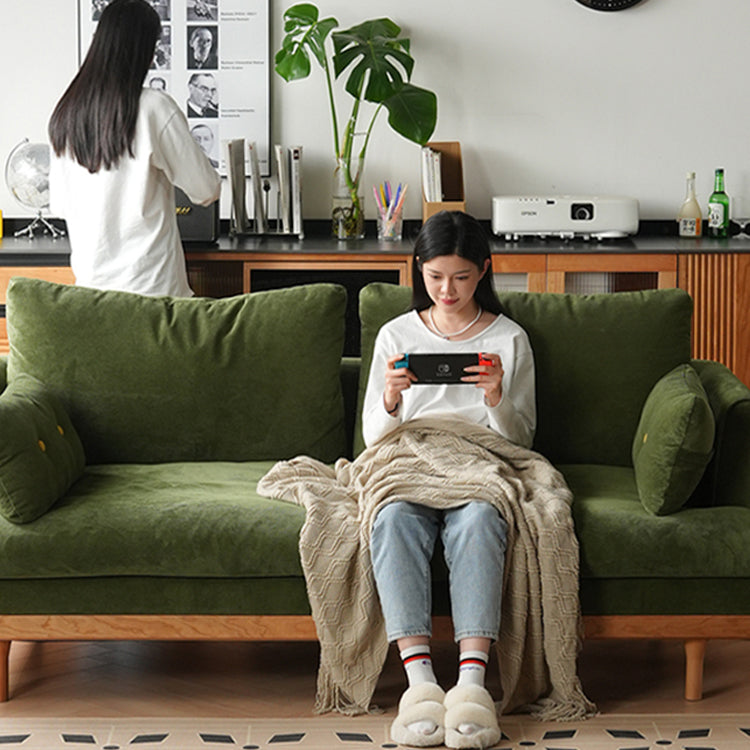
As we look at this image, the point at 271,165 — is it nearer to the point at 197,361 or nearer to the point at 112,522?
the point at 197,361

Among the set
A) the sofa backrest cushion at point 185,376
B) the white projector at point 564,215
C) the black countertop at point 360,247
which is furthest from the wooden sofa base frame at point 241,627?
the white projector at point 564,215

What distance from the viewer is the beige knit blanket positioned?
2.35m

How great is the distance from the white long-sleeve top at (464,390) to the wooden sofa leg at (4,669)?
2.81 ft

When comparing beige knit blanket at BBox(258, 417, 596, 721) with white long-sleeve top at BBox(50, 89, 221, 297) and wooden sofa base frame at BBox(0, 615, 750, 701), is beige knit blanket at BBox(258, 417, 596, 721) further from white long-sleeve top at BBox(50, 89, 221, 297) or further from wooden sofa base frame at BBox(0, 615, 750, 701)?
white long-sleeve top at BBox(50, 89, 221, 297)

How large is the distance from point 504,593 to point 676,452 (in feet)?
1.43

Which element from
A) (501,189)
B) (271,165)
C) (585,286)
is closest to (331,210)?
(271,165)

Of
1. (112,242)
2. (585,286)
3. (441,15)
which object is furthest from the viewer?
(441,15)

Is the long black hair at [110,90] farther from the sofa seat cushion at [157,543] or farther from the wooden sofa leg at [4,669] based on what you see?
the wooden sofa leg at [4,669]

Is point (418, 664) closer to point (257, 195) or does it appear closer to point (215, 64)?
point (257, 195)

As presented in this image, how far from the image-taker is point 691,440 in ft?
7.83

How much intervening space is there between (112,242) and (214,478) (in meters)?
1.00

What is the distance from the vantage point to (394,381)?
257 cm

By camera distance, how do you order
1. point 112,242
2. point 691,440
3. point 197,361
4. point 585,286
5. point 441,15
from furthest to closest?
1. point 441,15
2. point 585,286
3. point 112,242
4. point 197,361
5. point 691,440

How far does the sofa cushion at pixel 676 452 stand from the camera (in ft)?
7.84
